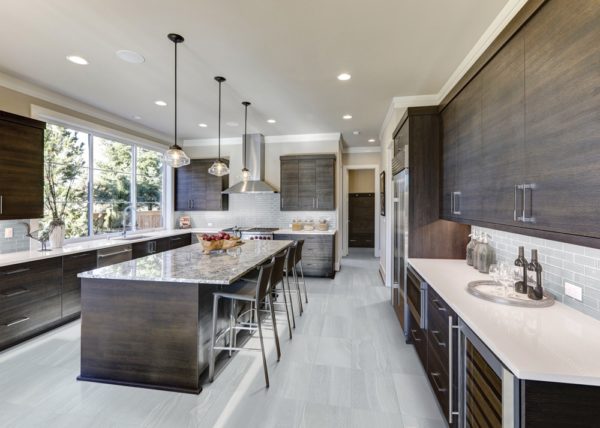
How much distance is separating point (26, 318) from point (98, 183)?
2260 millimetres

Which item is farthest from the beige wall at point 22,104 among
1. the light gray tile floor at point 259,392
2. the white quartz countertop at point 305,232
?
the white quartz countertop at point 305,232

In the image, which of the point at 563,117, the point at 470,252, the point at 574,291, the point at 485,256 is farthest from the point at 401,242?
the point at 563,117

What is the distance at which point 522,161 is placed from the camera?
4.93 feet

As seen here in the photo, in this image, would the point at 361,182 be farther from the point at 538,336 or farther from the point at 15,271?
the point at 538,336

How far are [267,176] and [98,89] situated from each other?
3257 millimetres

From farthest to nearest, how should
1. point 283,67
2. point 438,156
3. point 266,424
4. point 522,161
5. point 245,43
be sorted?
1. point 283,67
2. point 438,156
3. point 245,43
4. point 266,424
5. point 522,161

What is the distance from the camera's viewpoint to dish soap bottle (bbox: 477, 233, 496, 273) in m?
2.32

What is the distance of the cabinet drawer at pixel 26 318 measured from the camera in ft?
9.14

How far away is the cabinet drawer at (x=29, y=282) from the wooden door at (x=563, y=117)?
4.22m

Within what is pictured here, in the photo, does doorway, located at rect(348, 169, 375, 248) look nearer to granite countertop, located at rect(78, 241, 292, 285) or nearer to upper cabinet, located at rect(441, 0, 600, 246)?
granite countertop, located at rect(78, 241, 292, 285)

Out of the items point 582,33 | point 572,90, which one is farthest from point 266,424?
point 582,33

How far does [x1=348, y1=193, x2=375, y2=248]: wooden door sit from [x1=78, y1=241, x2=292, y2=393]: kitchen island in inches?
288

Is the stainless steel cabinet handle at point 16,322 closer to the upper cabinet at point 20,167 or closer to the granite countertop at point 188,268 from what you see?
the upper cabinet at point 20,167

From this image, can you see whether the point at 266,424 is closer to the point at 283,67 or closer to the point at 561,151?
the point at 561,151
